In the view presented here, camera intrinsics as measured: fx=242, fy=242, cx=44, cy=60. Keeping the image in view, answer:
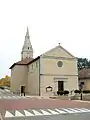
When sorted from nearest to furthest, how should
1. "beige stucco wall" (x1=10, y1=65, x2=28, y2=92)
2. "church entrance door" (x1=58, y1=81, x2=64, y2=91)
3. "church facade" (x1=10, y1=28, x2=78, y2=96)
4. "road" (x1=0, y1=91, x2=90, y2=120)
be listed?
"road" (x1=0, y1=91, x2=90, y2=120), "church facade" (x1=10, y1=28, x2=78, y2=96), "church entrance door" (x1=58, y1=81, x2=64, y2=91), "beige stucco wall" (x1=10, y1=65, x2=28, y2=92)

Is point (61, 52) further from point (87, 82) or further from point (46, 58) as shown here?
point (87, 82)

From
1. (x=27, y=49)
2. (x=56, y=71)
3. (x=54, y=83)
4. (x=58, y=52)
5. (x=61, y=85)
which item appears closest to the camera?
(x=54, y=83)

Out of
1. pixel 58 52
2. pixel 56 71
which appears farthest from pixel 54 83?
pixel 58 52

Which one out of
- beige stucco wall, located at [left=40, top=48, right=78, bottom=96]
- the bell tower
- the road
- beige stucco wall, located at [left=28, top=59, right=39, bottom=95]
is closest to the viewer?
the road

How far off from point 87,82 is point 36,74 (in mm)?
12885

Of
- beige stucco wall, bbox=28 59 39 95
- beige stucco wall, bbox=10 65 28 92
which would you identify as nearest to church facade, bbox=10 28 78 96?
beige stucco wall, bbox=28 59 39 95

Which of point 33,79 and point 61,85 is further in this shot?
point 33,79

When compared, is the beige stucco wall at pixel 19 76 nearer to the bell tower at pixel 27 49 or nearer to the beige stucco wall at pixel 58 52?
the beige stucco wall at pixel 58 52

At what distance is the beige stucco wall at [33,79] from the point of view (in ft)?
168

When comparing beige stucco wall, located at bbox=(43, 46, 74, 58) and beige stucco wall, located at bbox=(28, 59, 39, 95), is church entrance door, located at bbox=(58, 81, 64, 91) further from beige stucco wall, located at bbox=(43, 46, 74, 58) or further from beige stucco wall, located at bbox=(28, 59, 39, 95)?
beige stucco wall, located at bbox=(43, 46, 74, 58)

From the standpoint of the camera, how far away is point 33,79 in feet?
178

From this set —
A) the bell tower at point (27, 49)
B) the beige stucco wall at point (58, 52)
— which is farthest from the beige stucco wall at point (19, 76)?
the bell tower at point (27, 49)

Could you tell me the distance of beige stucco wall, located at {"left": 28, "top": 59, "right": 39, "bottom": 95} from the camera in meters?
51.3

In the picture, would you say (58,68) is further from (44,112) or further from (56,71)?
(44,112)
